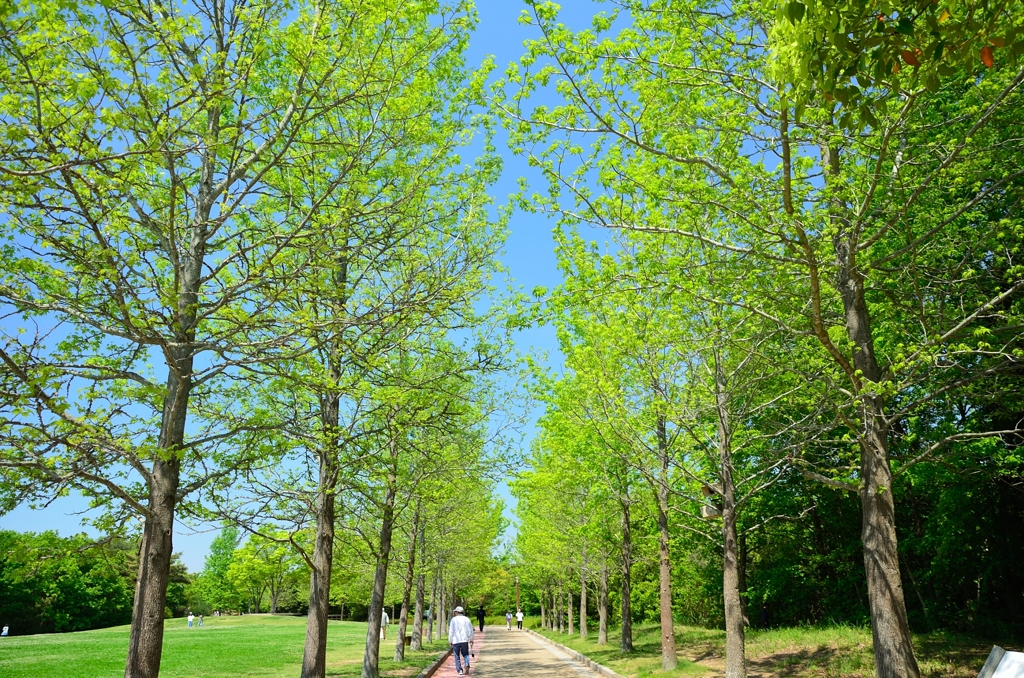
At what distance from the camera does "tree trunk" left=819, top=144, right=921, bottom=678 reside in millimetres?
8141

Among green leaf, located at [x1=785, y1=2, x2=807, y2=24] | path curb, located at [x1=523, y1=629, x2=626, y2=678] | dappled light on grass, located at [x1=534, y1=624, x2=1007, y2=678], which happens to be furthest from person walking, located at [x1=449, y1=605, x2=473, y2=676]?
green leaf, located at [x1=785, y1=2, x2=807, y2=24]

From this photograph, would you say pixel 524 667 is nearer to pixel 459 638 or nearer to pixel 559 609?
pixel 459 638

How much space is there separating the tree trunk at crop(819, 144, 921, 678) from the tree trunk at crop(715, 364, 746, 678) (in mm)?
4435

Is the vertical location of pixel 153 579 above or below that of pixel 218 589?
above

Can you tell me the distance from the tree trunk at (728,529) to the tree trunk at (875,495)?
4.44 m

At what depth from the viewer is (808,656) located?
Result: 17.6m

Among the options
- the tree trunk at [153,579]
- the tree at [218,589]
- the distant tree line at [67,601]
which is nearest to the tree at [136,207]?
the tree trunk at [153,579]

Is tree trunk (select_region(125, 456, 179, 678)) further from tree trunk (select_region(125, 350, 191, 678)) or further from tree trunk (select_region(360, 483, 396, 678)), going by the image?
tree trunk (select_region(360, 483, 396, 678))

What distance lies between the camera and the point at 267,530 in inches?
351

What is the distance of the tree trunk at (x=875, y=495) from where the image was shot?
8141mm

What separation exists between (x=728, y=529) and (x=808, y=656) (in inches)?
260

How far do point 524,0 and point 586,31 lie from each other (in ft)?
2.85

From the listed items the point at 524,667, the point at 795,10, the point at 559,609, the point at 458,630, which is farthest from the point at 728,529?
the point at 559,609

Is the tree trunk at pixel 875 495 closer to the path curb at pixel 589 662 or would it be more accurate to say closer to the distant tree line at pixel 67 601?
the path curb at pixel 589 662
